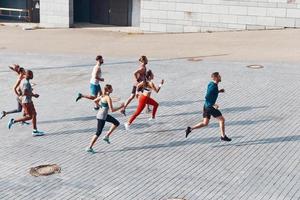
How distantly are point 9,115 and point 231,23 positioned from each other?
1588 centimetres

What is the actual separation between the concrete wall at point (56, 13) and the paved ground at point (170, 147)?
14425mm

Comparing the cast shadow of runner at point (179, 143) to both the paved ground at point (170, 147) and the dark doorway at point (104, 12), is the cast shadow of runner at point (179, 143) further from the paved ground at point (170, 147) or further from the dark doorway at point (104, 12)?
the dark doorway at point (104, 12)

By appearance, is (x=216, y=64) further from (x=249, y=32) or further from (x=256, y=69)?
(x=249, y=32)

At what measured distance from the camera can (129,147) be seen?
1295 cm

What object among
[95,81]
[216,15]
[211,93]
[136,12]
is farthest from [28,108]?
[136,12]

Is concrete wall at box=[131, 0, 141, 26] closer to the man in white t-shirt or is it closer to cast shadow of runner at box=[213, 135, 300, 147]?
the man in white t-shirt

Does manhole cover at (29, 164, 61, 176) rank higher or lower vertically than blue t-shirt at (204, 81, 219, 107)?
lower

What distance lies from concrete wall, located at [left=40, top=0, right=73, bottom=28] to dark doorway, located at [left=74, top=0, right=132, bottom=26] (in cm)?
230

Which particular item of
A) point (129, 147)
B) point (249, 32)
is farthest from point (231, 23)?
point (129, 147)

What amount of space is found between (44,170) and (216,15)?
61.9 feet

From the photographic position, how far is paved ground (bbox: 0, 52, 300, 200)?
10.6 metres

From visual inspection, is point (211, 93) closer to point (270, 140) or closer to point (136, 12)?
point (270, 140)

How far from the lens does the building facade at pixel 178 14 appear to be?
2677 centimetres

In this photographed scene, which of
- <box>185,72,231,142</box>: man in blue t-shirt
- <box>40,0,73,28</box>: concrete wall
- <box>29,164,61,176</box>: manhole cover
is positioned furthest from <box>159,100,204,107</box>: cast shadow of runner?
<box>40,0,73,28</box>: concrete wall
